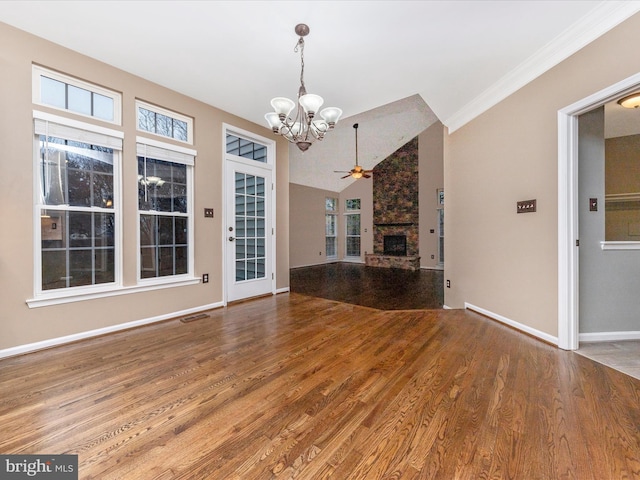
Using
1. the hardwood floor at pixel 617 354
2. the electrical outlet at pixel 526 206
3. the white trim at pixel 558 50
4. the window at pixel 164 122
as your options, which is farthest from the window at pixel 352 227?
the hardwood floor at pixel 617 354

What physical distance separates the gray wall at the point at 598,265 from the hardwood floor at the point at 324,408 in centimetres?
63

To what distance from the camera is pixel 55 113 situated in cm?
250

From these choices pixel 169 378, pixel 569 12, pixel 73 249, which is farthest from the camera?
pixel 73 249

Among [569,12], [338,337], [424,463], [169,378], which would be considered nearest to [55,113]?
[169,378]

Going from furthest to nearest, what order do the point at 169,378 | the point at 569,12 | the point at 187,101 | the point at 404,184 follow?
the point at 404,184
the point at 187,101
the point at 569,12
the point at 169,378

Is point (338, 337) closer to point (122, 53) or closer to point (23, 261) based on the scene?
point (23, 261)

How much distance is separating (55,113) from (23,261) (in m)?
1.32

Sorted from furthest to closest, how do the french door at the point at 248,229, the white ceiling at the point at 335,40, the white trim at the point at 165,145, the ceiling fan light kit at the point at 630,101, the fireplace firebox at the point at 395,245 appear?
the fireplace firebox at the point at 395,245
the french door at the point at 248,229
the white trim at the point at 165,145
the ceiling fan light kit at the point at 630,101
the white ceiling at the point at 335,40

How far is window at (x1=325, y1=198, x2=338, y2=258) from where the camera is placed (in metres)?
10.5

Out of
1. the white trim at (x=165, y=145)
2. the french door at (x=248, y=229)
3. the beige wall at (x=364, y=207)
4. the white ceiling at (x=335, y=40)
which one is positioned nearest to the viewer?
the white ceiling at (x=335, y=40)

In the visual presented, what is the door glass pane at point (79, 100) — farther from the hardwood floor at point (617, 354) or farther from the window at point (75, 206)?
the hardwood floor at point (617, 354)

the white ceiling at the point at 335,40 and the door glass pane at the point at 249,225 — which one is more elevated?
the white ceiling at the point at 335,40

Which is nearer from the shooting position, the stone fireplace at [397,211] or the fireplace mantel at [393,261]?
the fireplace mantel at [393,261]

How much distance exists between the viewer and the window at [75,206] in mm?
2494
